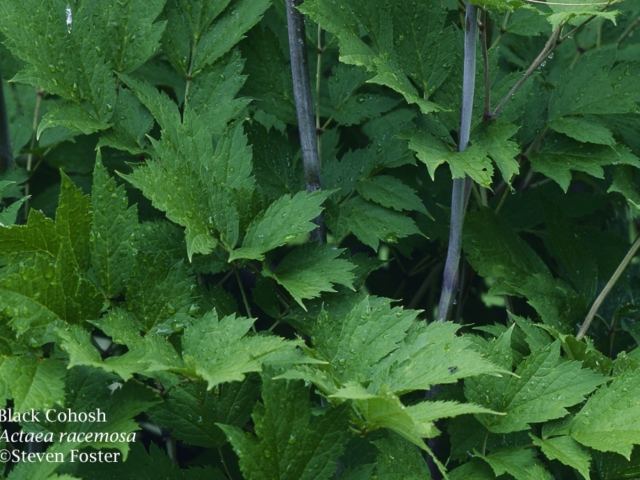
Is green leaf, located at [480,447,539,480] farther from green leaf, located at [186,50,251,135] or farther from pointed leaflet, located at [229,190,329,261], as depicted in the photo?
green leaf, located at [186,50,251,135]

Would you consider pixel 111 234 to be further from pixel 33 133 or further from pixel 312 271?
pixel 33 133

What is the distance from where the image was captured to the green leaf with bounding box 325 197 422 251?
1044mm

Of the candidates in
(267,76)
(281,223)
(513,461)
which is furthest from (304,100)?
(513,461)

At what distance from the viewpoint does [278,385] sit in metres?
0.79

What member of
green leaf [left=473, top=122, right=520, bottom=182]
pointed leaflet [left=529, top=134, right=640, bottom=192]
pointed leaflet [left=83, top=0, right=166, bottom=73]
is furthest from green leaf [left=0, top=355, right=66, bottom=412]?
pointed leaflet [left=529, top=134, right=640, bottom=192]

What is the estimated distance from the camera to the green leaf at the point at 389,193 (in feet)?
3.48

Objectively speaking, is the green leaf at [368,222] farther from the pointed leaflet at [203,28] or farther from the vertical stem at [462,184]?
the pointed leaflet at [203,28]

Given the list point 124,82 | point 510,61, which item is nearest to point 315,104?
point 124,82

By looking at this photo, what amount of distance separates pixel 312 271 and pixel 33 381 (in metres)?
0.36

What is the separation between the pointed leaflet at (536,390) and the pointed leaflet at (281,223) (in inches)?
11.1

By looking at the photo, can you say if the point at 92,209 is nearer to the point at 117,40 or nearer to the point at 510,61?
the point at 117,40

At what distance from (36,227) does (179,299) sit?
18 centimetres

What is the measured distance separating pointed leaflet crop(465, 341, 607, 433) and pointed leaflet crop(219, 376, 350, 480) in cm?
21

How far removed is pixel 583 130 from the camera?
104 centimetres
